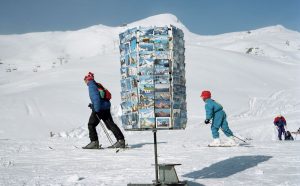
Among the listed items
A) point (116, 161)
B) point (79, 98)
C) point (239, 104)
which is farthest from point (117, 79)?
point (116, 161)

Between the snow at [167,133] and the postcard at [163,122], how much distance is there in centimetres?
108

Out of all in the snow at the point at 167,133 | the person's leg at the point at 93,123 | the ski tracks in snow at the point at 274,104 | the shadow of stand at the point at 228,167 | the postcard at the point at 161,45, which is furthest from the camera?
the ski tracks in snow at the point at 274,104

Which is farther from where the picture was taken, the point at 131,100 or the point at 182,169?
the point at 182,169

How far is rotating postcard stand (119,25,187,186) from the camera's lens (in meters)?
5.52

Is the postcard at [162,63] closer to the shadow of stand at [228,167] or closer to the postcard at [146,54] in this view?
the postcard at [146,54]

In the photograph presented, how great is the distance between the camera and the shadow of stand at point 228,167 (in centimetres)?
682

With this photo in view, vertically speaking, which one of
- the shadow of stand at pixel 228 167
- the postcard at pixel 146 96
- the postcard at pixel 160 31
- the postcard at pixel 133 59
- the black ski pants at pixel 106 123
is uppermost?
the postcard at pixel 160 31

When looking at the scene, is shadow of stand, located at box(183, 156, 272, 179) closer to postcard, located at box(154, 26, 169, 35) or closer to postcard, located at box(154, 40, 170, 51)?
postcard, located at box(154, 40, 170, 51)

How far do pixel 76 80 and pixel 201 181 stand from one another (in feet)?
158

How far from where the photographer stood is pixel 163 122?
18.2 ft

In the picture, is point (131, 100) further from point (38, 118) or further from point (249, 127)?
point (38, 118)

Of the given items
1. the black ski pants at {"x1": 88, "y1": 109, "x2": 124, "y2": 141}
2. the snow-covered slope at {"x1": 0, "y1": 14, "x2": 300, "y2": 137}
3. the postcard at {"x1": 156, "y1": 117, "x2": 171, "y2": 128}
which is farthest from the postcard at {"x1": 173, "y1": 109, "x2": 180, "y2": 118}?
the snow-covered slope at {"x1": 0, "y1": 14, "x2": 300, "y2": 137}

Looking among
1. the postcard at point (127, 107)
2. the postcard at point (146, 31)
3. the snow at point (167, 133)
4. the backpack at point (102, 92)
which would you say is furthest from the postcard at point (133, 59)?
the backpack at point (102, 92)

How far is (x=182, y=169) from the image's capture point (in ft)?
24.5
